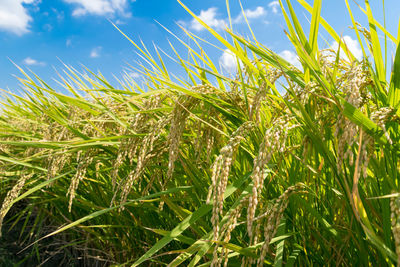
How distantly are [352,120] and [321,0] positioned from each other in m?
0.49

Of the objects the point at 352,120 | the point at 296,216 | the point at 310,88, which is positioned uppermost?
the point at 310,88

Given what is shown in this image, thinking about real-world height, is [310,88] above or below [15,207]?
above

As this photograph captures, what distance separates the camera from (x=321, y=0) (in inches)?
44.8

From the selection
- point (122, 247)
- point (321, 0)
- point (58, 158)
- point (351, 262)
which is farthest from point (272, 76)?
point (122, 247)

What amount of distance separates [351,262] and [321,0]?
0.89 metres

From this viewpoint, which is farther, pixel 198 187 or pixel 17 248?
pixel 17 248

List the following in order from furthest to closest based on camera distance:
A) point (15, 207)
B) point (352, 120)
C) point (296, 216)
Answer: point (15, 207), point (296, 216), point (352, 120)

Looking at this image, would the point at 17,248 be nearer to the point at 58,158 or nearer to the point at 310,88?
the point at 58,158

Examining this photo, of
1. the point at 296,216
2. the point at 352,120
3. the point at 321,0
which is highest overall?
the point at 321,0

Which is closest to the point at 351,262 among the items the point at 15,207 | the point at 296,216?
the point at 296,216

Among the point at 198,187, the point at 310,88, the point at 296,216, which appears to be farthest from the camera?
the point at 198,187

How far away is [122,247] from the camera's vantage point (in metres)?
2.37

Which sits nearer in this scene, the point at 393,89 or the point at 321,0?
the point at 393,89

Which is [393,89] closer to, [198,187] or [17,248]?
[198,187]
